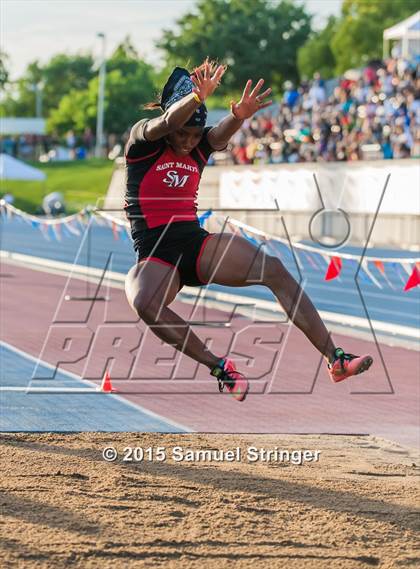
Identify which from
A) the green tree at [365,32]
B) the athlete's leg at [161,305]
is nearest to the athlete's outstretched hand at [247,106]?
the athlete's leg at [161,305]

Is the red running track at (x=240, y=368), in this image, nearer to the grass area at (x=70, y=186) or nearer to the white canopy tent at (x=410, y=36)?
the white canopy tent at (x=410, y=36)

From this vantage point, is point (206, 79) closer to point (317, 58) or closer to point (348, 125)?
point (348, 125)

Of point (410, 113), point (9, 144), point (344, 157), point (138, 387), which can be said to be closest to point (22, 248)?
point (344, 157)

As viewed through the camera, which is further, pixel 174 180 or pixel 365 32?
pixel 365 32

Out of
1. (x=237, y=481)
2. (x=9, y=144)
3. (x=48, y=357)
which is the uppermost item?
(x=237, y=481)

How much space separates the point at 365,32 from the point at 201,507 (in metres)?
69.2

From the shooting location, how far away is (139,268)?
6.87 metres

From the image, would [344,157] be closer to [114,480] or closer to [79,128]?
[114,480]

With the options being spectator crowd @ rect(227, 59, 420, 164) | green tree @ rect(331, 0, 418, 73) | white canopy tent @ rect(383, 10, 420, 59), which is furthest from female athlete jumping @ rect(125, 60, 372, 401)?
green tree @ rect(331, 0, 418, 73)

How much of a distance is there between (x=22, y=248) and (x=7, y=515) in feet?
84.8

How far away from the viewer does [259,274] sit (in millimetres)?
6750

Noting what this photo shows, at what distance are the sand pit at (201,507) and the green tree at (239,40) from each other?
221 feet

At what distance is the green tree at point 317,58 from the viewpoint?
72750 millimetres

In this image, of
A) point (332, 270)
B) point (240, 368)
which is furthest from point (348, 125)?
point (240, 368)
